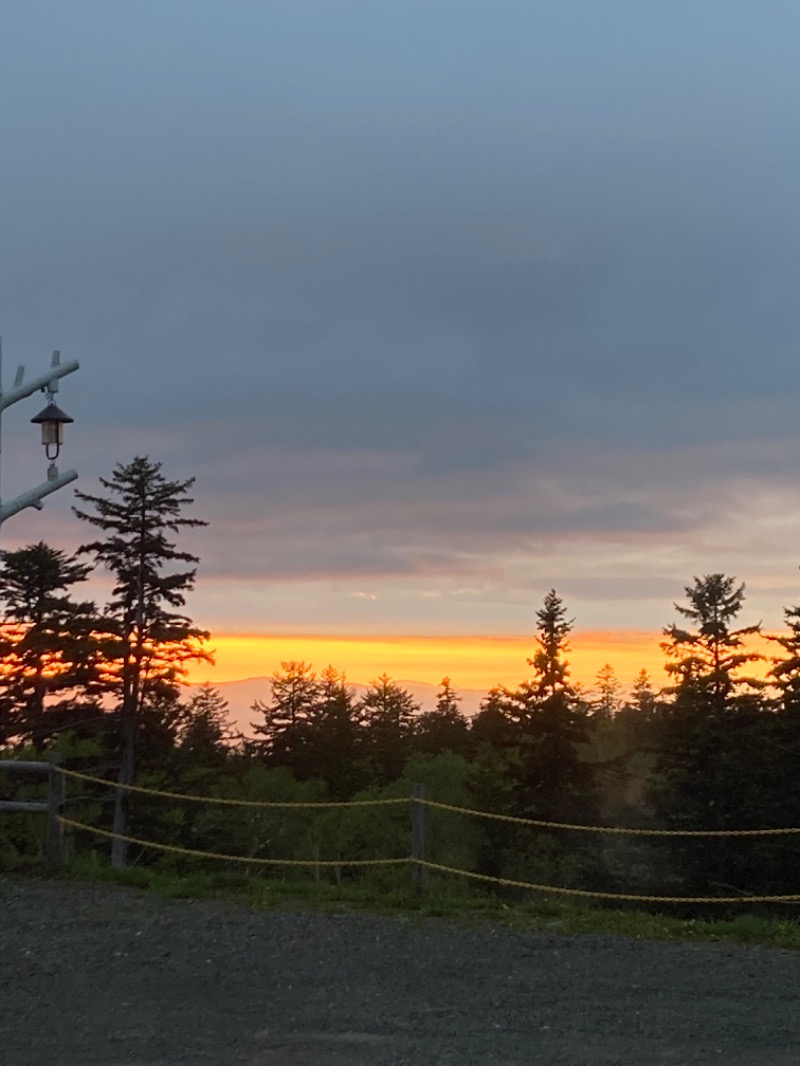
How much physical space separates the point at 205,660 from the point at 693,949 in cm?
3408

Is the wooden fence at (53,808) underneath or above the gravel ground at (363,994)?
above

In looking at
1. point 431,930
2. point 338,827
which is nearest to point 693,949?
point 431,930

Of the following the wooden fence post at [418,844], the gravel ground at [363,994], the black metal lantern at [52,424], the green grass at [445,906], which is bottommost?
the gravel ground at [363,994]

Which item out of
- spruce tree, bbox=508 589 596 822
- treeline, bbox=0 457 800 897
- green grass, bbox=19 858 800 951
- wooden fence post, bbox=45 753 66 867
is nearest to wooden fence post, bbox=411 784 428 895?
green grass, bbox=19 858 800 951

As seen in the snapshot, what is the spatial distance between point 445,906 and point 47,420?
25.1 ft

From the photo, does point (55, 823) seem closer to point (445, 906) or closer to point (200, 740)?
point (445, 906)

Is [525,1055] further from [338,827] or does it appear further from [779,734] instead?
[338,827]

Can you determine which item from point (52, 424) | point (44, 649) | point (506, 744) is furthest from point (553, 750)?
point (52, 424)

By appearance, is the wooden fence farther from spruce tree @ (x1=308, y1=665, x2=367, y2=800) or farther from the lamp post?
Answer: spruce tree @ (x1=308, y1=665, x2=367, y2=800)

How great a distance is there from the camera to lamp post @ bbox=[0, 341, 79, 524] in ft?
49.1

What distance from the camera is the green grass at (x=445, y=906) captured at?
1075 centimetres

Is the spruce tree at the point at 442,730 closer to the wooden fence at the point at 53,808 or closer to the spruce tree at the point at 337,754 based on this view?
the spruce tree at the point at 337,754

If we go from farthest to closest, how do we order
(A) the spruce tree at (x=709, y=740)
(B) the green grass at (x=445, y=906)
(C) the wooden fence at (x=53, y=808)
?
1. (A) the spruce tree at (x=709, y=740)
2. (C) the wooden fence at (x=53, y=808)
3. (B) the green grass at (x=445, y=906)

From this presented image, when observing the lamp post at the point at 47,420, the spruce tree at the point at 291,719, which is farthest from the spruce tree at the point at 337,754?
the lamp post at the point at 47,420
